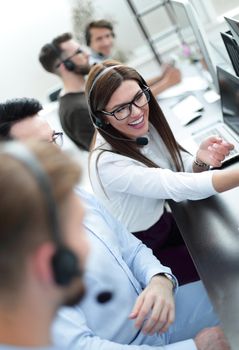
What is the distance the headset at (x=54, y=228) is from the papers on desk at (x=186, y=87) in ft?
6.82

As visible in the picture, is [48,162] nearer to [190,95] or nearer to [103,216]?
[103,216]

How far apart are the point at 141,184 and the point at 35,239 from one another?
0.88 meters

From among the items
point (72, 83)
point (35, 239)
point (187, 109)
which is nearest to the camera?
point (35, 239)

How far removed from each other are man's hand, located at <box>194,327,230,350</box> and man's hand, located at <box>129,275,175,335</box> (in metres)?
0.08

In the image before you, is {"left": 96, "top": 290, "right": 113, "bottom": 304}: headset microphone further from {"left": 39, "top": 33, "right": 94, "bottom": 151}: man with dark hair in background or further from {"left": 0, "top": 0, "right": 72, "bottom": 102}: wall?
{"left": 0, "top": 0, "right": 72, "bottom": 102}: wall

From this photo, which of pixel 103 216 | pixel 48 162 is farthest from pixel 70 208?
pixel 103 216

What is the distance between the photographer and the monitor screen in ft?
4.90

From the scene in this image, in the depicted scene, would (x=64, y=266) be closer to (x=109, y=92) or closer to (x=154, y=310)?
(x=154, y=310)

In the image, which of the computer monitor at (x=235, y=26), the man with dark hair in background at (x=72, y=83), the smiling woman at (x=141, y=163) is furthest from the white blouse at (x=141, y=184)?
the man with dark hair in background at (x=72, y=83)

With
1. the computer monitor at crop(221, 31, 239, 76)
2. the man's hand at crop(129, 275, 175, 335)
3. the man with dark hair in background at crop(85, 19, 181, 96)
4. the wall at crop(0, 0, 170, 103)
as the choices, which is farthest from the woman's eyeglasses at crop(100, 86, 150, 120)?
the wall at crop(0, 0, 170, 103)

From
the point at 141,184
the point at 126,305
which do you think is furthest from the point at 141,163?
the point at 126,305

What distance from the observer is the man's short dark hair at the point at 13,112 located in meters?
1.19

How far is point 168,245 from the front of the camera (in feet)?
4.78

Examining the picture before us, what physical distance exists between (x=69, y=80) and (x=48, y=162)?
204 centimetres
